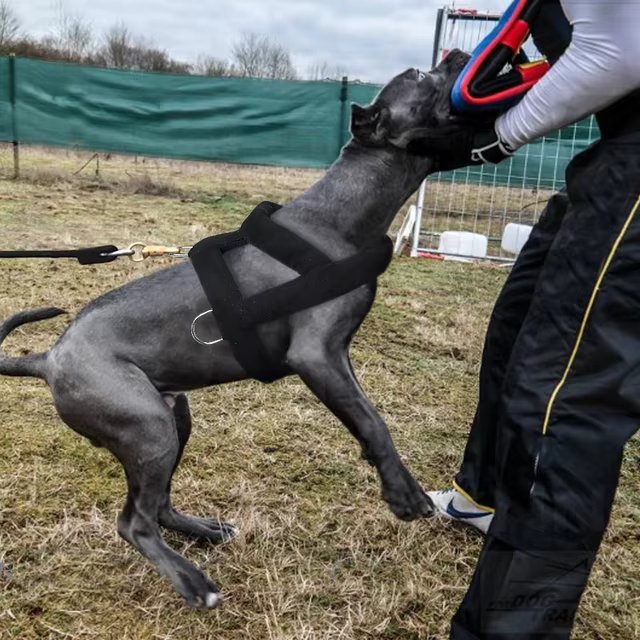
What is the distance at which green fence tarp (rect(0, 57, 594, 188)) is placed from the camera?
1005 centimetres

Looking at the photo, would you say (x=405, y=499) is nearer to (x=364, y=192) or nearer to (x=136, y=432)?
(x=136, y=432)

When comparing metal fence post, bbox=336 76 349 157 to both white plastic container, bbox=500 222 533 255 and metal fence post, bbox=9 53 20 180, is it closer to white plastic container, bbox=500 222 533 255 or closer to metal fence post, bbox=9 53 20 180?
white plastic container, bbox=500 222 533 255

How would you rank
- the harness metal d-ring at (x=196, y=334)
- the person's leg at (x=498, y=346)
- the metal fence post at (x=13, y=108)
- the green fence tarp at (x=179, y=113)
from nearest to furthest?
the harness metal d-ring at (x=196, y=334) < the person's leg at (x=498, y=346) < the green fence tarp at (x=179, y=113) < the metal fence post at (x=13, y=108)

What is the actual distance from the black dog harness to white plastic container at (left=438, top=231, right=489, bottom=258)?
5.66m

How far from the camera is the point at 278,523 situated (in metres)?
2.71

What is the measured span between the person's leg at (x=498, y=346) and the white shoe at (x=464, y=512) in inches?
1.3

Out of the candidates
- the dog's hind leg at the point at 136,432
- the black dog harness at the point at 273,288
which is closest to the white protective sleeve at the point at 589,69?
the black dog harness at the point at 273,288

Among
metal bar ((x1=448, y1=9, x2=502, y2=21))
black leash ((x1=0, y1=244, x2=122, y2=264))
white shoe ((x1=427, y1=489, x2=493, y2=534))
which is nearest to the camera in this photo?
black leash ((x1=0, y1=244, x2=122, y2=264))

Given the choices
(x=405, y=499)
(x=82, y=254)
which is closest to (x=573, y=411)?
(x=405, y=499)

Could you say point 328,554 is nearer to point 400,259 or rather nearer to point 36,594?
point 36,594

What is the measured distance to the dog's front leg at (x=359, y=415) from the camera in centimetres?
203

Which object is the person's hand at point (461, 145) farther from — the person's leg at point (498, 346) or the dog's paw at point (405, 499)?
the dog's paw at point (405, 499)

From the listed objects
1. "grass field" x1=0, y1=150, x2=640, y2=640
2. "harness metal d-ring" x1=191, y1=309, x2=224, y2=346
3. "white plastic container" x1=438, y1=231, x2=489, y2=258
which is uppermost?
"harness metal d-ring" x1=191, y1=309, x2=224, y2=346

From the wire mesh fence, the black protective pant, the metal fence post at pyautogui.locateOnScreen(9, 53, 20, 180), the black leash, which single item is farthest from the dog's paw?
the metal fence post at pyautogui.locateOnScreen(9, 53, 20, 180)
